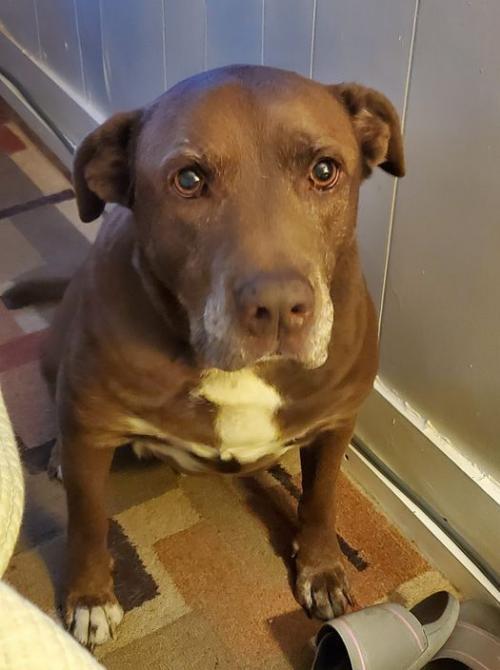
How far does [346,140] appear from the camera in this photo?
1.13 metres

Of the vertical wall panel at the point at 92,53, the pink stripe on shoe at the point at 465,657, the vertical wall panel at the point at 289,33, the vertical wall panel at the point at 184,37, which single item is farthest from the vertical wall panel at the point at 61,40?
the pink stripe on shoe at the point at 465,657

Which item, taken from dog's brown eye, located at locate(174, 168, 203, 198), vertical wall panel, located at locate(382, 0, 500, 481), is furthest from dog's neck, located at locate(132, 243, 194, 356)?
vertical wall panel, located at locate(382, 0, 500, 481)

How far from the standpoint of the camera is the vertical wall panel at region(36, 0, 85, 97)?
258cm

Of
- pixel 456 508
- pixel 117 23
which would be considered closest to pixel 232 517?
pixel 456 508

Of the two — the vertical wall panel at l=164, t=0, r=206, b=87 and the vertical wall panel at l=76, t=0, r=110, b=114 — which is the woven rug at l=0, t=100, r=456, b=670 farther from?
the vertical wall panel at l=76, t=0, r=110, b=114

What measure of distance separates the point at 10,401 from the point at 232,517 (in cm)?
56

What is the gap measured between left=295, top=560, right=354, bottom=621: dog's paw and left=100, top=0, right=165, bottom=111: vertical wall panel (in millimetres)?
1236

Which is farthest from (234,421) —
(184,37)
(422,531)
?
(184,37)

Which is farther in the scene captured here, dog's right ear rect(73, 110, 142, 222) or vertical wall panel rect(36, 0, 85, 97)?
vertical wall panel rect(36, 0, 85, 97)

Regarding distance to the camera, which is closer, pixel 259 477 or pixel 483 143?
pixel 483 143

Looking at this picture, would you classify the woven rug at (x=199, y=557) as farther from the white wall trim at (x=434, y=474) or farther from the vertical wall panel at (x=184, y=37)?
the vertical wall panel at (x=184, y=37)

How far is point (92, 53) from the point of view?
8.24 ft

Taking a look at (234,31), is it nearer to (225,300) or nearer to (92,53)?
(92,53)

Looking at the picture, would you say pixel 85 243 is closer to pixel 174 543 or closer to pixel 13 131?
pixel 13 131
